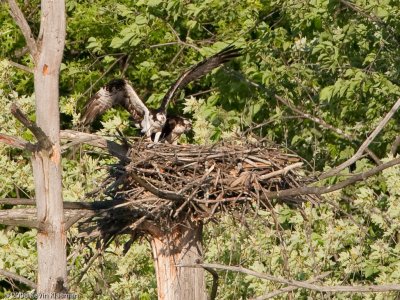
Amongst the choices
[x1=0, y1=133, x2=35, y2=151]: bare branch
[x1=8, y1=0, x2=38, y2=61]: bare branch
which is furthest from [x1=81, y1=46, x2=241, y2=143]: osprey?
[x1=8, y1=0, x2=38, y2=61]: bare branch

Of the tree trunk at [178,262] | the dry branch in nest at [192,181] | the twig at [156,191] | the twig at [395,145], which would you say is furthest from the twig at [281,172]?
the twig at [395,145]

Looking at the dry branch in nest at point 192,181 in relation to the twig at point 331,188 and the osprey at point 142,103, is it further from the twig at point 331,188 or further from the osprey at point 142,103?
the osprey at point 142,103

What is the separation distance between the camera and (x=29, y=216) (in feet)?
21.3

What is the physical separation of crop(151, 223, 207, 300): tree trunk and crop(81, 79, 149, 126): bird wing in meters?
2.40

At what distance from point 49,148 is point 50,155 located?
4 cm

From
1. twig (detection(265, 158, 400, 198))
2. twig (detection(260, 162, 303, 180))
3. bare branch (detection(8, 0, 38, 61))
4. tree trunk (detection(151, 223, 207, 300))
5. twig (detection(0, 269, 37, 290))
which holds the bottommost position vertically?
twig (detection(0, 269, 37, 290))

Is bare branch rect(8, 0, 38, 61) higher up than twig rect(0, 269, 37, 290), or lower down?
higher up

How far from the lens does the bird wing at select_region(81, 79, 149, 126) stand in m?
9.16

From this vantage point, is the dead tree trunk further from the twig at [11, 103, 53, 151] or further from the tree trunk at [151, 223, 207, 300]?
the tree trunk at [151, 223, 207, 300]

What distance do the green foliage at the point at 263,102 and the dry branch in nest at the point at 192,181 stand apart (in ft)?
7.00

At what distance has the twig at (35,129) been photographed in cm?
506

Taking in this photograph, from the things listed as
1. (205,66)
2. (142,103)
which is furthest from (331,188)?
(142,103)

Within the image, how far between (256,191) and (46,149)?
6.02 feet

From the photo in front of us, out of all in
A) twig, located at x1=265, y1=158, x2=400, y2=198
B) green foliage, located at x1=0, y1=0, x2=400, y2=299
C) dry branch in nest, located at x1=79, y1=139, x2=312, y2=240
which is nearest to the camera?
twig, located at x1=265, y1=158, x2=400, y2=198
